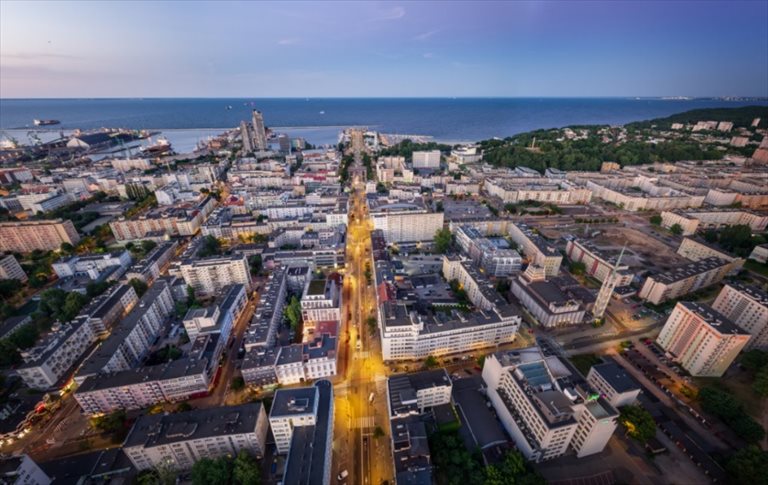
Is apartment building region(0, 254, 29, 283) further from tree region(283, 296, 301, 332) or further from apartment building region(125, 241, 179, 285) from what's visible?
tree region(283, 296, 301, 332)

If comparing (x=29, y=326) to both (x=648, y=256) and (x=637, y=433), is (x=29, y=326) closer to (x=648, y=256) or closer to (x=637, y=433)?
(x=637, y=433)

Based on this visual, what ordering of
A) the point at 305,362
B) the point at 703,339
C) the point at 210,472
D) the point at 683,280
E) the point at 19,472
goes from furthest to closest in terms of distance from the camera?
the point at 683,280
the point at 703,339
the point at 305,362
the point at 210,472
the point at 19,472

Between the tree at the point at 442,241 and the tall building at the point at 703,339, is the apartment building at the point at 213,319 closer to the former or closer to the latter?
the tree at the point at 442,241

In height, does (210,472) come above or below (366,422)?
above

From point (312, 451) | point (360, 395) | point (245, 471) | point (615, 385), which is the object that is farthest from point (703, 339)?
point (245, 471)

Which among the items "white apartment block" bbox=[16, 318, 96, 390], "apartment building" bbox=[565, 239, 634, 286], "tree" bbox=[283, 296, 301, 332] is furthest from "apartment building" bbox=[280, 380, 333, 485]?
"apartment building" bbox=[565, 239, 634, 286]

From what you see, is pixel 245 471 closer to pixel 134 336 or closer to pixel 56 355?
pixel 134 336
